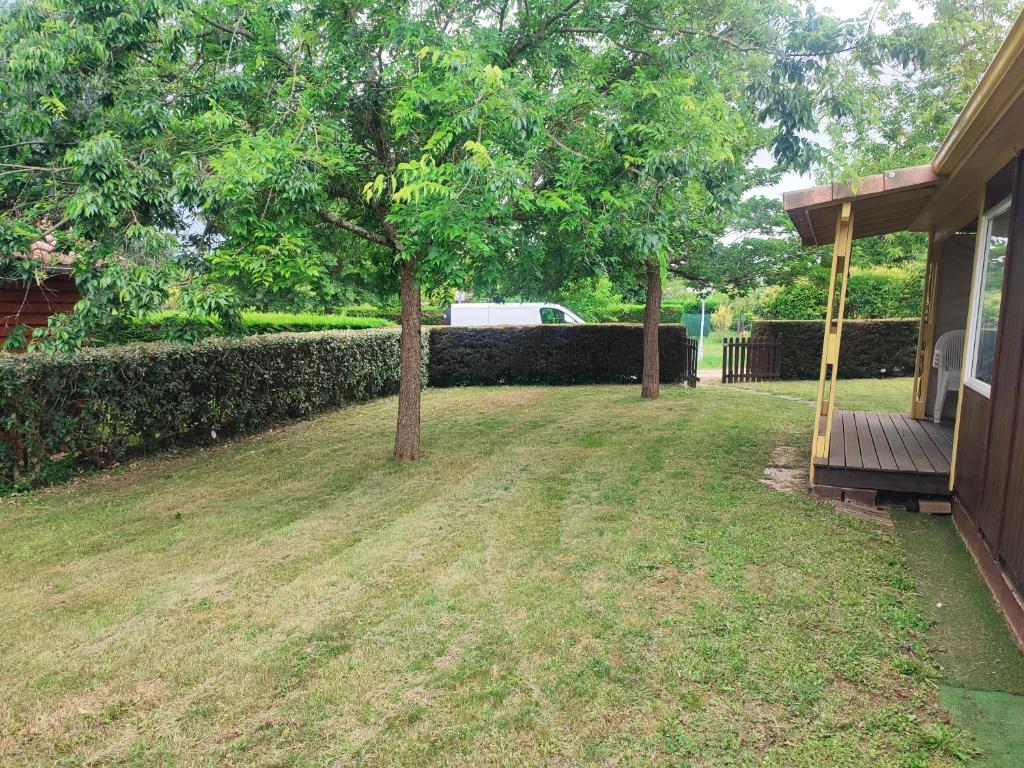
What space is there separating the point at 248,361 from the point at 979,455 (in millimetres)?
7876

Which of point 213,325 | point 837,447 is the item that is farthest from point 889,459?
point 213,325

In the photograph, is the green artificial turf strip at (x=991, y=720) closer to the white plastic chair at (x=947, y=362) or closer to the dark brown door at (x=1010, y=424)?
the dark brown door at (x=1010, y=424)

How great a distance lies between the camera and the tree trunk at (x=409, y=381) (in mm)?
7082

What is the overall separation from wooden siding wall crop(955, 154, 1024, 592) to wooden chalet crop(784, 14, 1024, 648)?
0.01 meters

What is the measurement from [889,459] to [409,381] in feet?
15.9

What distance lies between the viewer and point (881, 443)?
6.38 meters

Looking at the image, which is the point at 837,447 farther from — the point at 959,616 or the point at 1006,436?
the point at 959,616

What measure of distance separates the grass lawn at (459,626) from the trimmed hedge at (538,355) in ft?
27.0

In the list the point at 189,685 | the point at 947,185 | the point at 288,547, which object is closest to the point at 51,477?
the point at 288,547

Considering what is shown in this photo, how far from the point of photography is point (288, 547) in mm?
4645

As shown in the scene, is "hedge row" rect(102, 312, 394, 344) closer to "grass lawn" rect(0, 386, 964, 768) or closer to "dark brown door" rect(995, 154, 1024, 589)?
"grass lawn" rect(0, 386, 964, 768)

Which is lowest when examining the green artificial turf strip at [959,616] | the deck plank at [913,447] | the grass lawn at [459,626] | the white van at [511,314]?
the grass lawn at [459,626]

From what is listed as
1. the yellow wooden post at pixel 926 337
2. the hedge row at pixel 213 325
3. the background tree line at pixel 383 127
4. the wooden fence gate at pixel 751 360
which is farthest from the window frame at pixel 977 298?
the wooden fence gate at pixel 751 360

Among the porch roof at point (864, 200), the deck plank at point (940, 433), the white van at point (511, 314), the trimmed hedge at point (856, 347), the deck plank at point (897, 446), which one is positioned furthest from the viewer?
the white van at point (511, 314)
